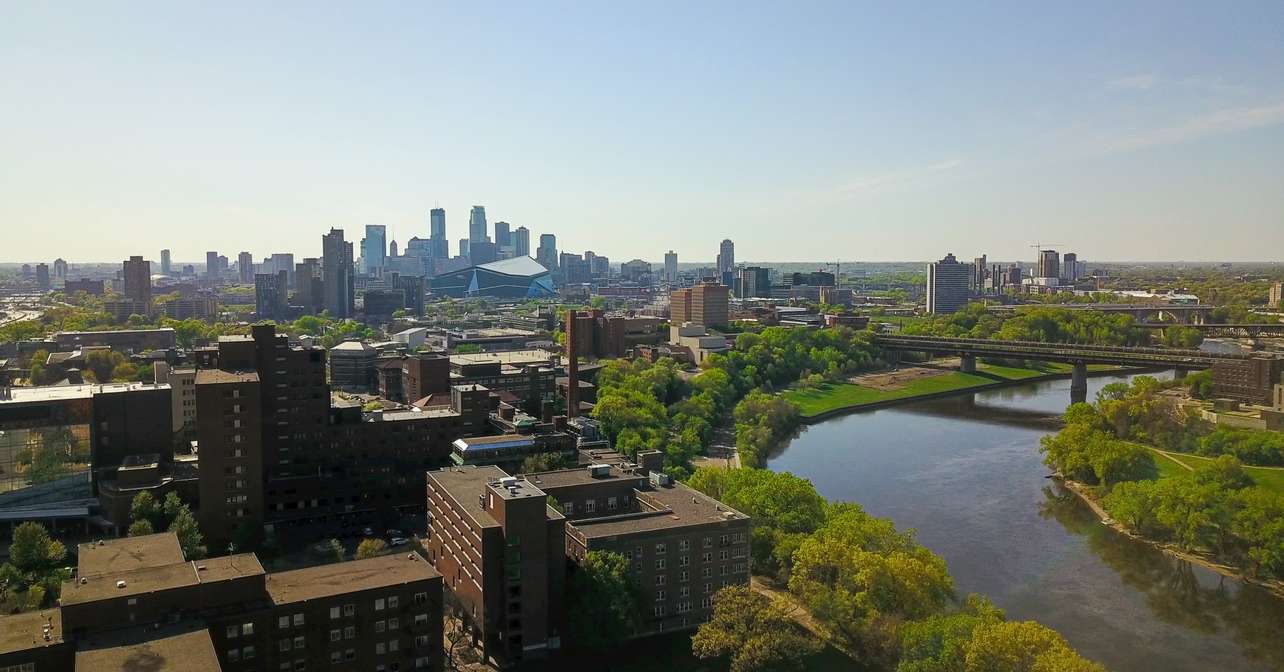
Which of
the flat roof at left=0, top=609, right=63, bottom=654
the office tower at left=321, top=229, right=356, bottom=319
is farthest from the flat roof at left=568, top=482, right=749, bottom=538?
the office tower at left=321, top=229, right=356, bottom=319

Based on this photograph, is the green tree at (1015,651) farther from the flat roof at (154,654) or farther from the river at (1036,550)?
the flat roof at (154,654)

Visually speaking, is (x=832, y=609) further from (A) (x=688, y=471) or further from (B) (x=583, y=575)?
(A) (x=688, y=471)

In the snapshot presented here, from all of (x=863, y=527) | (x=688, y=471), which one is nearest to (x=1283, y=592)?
(x=863, y=527)

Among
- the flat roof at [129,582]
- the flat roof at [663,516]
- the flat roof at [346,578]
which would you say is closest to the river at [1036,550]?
the flat roof at [663,516]

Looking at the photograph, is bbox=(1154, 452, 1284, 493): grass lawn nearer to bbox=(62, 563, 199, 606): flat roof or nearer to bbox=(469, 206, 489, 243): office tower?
bbox=(62, 563, 199, 606): flat roof

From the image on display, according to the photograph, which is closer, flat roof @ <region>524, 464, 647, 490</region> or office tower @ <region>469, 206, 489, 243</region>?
flat roof @ <region>524, 464, 647, 490</region>

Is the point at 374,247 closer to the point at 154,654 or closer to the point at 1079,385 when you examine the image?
the point at 1079,385
